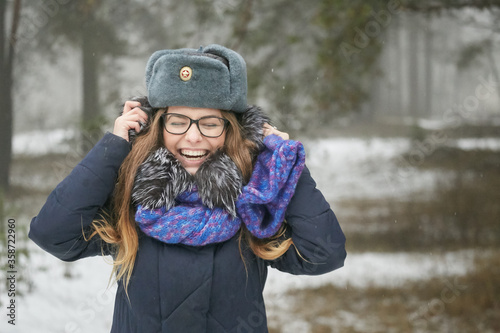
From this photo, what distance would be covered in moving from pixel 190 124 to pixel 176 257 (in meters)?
0.47

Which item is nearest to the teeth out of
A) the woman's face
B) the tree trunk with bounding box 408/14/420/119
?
the woman's face

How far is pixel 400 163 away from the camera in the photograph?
583 centimetres

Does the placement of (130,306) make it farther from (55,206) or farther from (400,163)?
(400,163)

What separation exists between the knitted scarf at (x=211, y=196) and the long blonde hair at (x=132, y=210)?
0.12 feet

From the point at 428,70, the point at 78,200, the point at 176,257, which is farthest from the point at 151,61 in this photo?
the point at 428,70

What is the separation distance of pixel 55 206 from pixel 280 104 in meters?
3.94

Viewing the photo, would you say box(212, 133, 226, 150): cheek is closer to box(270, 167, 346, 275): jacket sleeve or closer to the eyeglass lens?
the eyeglass lens

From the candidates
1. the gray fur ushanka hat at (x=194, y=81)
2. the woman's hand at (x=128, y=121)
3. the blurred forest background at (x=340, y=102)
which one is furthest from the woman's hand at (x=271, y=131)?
the blurred forest background at (x=340, y=102)

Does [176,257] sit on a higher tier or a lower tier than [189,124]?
lower

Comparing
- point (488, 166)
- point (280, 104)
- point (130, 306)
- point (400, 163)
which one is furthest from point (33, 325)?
point (488, 166)

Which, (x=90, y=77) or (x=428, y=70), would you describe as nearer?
(x=90, y=77)

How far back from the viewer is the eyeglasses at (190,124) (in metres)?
1.61

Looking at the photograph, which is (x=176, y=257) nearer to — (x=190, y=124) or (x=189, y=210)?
(x=189, y=210)

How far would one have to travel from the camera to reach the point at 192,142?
5.31ft
